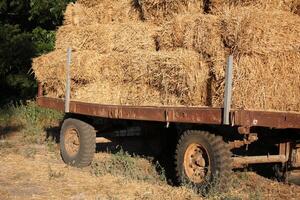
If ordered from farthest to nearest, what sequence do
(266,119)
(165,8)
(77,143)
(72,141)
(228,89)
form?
(72,141), (77,143), (165,8), (228,89), (266,119)

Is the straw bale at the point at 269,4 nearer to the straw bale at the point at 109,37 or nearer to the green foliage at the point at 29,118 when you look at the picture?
the straw bale at the point at 109,37

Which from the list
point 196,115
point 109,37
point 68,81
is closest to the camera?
point 196,115

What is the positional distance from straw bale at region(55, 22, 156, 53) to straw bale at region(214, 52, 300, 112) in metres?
2.08

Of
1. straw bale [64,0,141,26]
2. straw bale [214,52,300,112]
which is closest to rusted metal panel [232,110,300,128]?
straw bale [214,52,300,112]

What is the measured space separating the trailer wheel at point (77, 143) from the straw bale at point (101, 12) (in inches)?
73.3

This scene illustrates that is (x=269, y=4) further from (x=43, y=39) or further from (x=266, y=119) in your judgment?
(x=43, y=39)

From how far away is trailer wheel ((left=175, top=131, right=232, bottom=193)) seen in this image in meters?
6.82

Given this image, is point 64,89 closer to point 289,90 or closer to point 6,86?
point 289,90

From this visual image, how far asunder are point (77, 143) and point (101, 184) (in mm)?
2052

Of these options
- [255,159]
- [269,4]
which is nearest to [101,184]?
[255,159]

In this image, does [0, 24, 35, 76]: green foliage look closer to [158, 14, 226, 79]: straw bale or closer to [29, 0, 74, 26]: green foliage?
[29, 0, 74, 26]: green foliage

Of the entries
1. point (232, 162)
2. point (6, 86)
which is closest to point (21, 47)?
point (6, 86)

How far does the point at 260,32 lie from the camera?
6695 mm

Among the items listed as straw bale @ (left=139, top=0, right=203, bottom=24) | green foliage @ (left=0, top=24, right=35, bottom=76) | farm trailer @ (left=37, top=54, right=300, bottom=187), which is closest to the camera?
farm trailer @ (left=37, top=54, right=300, bottom=187)
